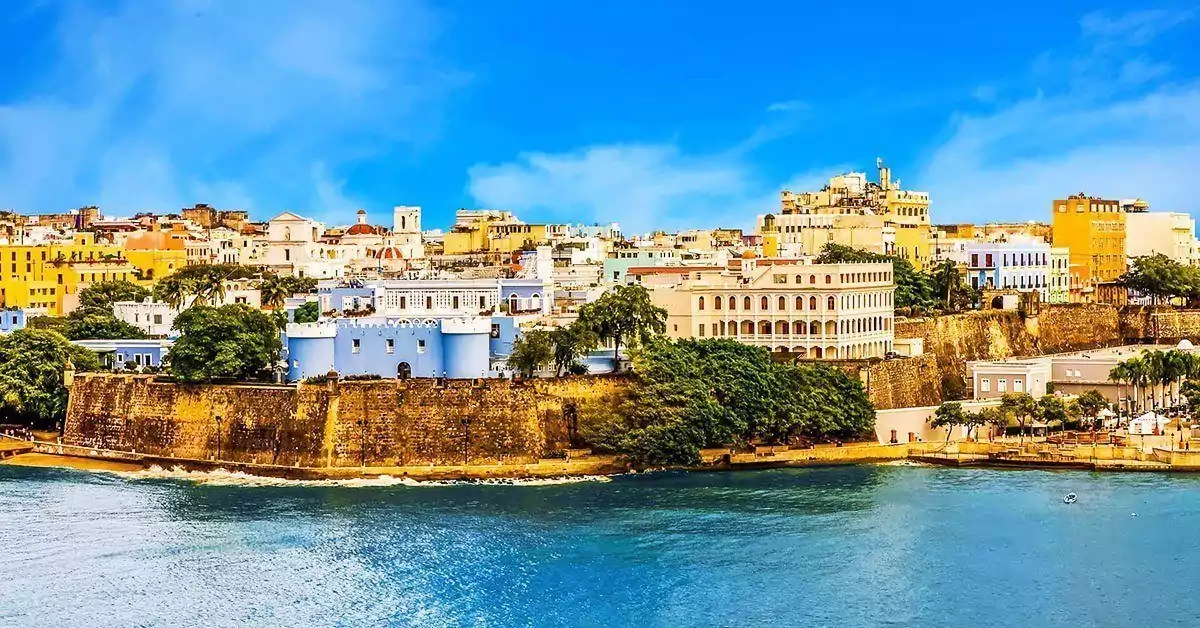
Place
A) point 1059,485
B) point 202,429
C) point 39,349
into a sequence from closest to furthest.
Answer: point 1059,485 → point 202,429 → point 39,349

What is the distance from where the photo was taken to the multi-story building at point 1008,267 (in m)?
59.4

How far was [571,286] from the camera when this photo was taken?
1955 inches

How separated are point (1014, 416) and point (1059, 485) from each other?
15.4ft

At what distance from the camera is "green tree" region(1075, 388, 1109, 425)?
1608 inches

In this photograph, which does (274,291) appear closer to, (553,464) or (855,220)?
(553,464)

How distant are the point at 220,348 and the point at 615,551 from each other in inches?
478

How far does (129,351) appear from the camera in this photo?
44.9m

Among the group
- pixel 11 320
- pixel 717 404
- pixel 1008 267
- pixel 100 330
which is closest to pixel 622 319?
pixel 717 404

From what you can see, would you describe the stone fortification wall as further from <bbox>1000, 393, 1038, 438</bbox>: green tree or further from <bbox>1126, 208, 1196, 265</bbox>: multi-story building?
<bbox>1126, 208, 1196, 265</bbox>: multi-story building

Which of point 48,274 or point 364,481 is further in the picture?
point 48,274

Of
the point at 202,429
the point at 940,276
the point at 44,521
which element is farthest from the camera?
the point at 940,276

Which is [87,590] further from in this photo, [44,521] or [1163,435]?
[1163,435]

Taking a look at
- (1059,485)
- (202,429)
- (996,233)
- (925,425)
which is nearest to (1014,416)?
(925,425)

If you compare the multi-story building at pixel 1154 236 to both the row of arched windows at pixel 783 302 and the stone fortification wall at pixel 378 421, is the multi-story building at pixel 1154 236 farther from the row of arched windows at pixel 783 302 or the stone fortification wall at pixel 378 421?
the stone fortification wall at pixel 378 421
